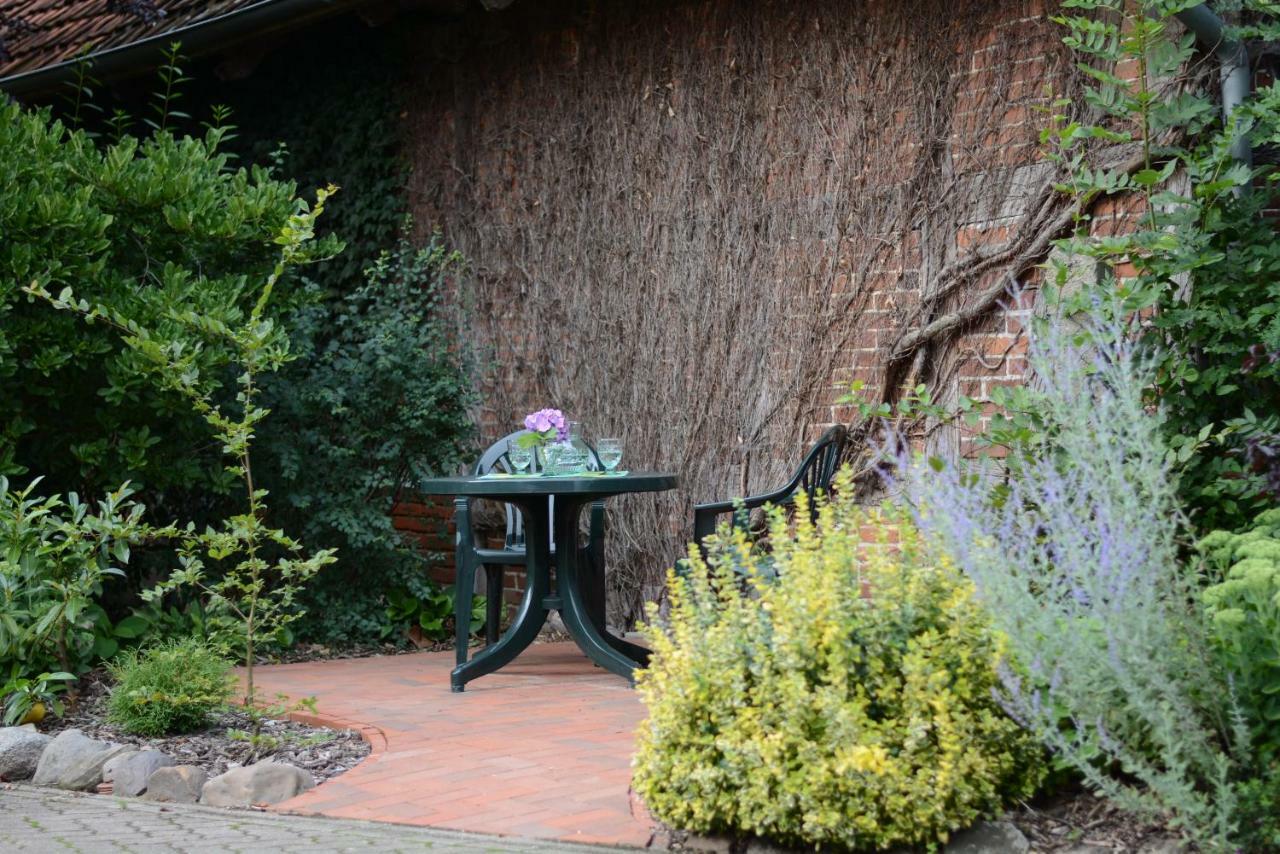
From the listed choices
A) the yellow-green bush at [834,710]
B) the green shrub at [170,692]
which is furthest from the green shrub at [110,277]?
the yellow-green bush at [834,710]

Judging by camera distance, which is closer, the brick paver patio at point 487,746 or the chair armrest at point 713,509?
the brick paver patio at point 487,746

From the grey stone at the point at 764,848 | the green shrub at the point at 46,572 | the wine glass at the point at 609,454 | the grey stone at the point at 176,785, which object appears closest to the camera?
the grey stone at the point at 764,848

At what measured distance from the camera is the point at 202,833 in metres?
3.55

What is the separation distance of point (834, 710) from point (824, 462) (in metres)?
2.93

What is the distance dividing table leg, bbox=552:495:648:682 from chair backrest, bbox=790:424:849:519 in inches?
36.8

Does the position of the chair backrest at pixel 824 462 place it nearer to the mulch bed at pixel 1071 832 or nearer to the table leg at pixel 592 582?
the table leg at pixel 592 582

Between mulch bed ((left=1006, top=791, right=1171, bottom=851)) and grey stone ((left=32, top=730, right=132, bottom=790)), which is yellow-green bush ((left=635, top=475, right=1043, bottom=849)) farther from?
grey stone ((left=32, top=730, right=132, bottom=790))

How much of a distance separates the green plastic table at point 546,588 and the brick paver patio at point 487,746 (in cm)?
11

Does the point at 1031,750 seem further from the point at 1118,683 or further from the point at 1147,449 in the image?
the point at 1147,449

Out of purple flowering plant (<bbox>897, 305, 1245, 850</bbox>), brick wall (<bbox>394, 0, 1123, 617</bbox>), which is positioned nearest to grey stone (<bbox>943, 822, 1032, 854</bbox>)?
purple flowering plant (<bbox>897, 305, 1245, 850</bbox>)

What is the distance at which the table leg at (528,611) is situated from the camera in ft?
18.1

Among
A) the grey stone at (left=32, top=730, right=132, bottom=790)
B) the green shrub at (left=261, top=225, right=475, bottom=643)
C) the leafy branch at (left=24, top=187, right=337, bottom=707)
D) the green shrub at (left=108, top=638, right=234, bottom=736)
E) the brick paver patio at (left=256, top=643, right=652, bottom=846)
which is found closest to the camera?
the brick paver patio at (left=256, top=643, right=652, bottom=846)

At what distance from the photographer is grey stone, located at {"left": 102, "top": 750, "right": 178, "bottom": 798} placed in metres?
4.08

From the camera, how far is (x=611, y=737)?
178 inches
